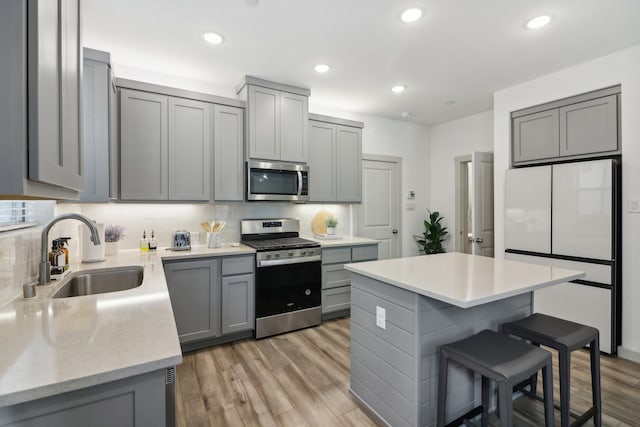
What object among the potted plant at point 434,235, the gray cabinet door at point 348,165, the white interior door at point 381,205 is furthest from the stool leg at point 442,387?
the potted plant at point 434,235

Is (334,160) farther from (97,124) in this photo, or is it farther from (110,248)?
(110,248)

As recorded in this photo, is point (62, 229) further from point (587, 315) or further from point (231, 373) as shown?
point (587, 315)

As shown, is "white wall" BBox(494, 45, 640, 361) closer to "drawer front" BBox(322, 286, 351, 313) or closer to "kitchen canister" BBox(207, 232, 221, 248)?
"drawer front" BBox(322, 286, 351, 313)

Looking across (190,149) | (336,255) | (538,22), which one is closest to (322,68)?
(190,149)

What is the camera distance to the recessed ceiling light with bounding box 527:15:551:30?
2272 millimetres

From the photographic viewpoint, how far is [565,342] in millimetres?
1597

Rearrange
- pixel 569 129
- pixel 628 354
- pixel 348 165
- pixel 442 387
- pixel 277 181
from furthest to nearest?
pixel 348 165, pixel 277 181, pixel 569 129, pixel 628 354, pixel 442 387

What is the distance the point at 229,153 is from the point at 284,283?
1.47 m

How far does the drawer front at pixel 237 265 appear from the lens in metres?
2.89

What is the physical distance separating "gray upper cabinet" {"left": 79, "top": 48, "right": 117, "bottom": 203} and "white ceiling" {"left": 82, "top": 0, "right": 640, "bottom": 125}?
0.39 meters

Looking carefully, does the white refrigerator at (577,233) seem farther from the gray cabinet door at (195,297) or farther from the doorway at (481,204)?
the gray cabinet door at (195,297)

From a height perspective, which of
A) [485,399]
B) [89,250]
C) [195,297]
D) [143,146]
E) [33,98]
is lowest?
[485,399]

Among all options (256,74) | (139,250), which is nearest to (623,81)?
(256,74)

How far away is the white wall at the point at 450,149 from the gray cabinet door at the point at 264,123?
3.00 metres
